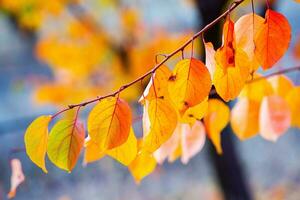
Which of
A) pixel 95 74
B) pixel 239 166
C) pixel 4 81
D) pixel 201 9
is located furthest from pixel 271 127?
pixel 4 81

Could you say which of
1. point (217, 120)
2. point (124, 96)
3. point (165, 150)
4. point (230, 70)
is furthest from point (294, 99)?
point (124, 96)

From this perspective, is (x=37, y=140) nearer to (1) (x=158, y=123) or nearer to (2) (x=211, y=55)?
(1) (x=158, y=123)

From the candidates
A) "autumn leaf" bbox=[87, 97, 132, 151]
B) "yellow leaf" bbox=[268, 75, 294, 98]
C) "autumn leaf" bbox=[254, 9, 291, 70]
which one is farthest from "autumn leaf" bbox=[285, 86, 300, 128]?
"autumn leaf" bbox=[87, 97, 132, 151]

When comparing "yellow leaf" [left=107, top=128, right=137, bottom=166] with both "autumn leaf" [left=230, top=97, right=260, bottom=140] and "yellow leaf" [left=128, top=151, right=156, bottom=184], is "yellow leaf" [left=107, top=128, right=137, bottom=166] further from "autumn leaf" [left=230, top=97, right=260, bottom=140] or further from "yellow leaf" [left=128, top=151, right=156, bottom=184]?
"autumn leaf" [left=230, top=97, right=260, bottom=140]

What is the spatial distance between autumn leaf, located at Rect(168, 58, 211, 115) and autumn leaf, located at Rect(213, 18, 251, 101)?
2 cm

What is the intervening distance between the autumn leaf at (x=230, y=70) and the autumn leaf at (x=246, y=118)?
0.39m

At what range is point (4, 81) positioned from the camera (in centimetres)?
962

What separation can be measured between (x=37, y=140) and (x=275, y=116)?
1.75ft

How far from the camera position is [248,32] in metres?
0.74

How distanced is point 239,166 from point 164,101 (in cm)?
217

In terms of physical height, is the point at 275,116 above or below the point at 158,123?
below

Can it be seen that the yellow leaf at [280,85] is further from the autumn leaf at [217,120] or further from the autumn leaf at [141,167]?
the autumn leaf at [141,167]

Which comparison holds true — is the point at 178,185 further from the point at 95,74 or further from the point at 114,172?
the point at 95,74

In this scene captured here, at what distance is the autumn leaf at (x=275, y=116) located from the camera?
1.03 meters
